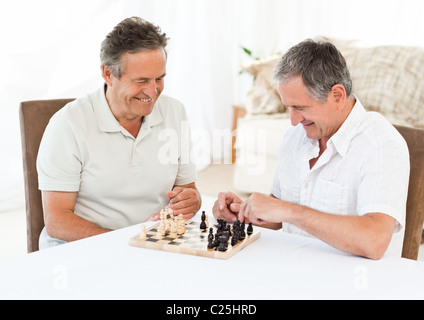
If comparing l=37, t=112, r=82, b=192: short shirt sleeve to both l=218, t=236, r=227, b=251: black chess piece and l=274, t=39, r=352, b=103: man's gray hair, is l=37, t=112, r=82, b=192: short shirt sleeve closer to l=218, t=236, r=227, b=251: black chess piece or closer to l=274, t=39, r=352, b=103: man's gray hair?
l=218, t=236, r=227, b=251: black chess piece

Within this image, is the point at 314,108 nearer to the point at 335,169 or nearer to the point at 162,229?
the point at 335,169

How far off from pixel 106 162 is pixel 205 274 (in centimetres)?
80

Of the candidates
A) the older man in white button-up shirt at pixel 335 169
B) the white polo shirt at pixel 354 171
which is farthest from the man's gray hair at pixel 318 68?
the white polo shirt at pixel 354 171

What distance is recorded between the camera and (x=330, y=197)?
1.74 meters

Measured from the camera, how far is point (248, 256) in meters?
1.44

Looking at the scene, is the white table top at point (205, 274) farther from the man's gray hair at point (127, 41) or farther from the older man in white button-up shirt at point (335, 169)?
the man's gray hair at point (127, 41)

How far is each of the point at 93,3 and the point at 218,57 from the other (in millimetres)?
1802

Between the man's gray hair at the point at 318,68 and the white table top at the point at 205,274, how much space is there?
471 mm

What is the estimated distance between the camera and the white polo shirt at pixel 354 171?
156cm

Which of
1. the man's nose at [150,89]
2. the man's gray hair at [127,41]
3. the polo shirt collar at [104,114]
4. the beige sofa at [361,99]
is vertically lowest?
the beige sofa at [361,99]

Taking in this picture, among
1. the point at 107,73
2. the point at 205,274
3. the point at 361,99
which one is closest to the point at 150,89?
the point at 107,73

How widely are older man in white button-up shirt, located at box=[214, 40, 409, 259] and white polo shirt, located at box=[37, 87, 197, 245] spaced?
359 mm
